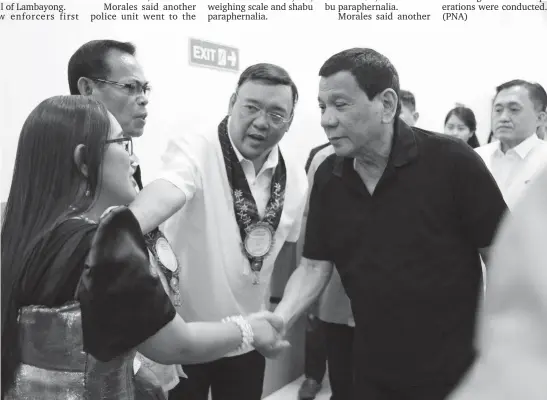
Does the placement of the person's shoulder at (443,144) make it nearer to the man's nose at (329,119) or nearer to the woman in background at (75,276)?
the man's nose at (329,119)

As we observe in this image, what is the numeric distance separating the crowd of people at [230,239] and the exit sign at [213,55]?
43 cm

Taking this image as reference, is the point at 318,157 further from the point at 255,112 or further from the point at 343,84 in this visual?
the point at 343,84

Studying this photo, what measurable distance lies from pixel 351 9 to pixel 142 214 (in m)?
0.97

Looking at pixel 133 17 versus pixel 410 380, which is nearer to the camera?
pixel 410 380

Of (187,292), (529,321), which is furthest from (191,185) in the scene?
(529,321)

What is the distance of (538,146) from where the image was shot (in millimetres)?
2320

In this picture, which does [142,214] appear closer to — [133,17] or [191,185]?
[191,185]

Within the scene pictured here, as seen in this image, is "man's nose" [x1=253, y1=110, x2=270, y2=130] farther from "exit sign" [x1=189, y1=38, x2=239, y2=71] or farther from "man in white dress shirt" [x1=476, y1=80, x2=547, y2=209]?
"man in white dress shirt" [x1=476, y1=80, x2=547, y2=209]

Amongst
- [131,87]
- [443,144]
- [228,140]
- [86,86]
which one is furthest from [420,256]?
[86,86]

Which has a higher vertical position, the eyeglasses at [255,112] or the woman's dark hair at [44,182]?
the eyeglasses at [255,112]

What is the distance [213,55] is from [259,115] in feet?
2.17

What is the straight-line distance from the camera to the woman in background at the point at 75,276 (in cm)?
100

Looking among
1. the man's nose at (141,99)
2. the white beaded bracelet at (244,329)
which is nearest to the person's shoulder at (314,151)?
the man's nose at (141,99)

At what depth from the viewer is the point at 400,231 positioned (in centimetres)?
154
